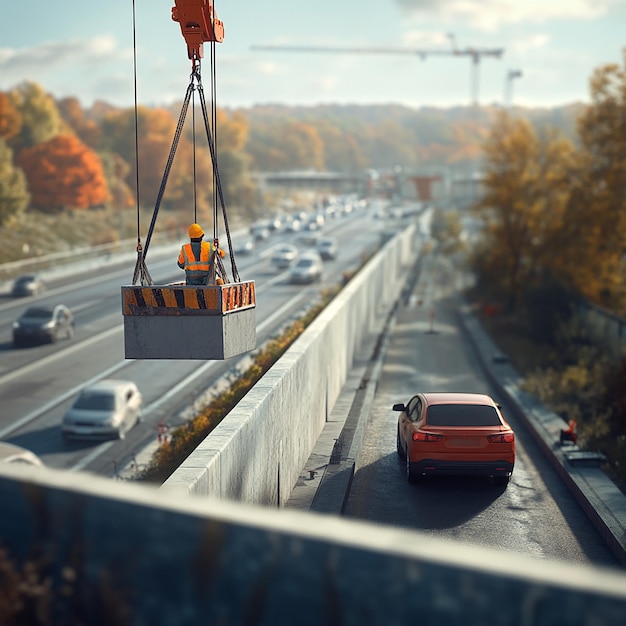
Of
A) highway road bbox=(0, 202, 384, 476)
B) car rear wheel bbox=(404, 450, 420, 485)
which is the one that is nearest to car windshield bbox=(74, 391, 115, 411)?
highway road bbox=(0, 202, 384, 476)

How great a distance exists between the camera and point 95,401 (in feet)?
88.8

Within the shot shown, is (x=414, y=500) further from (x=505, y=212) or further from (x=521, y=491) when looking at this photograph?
(x=505, y=212)

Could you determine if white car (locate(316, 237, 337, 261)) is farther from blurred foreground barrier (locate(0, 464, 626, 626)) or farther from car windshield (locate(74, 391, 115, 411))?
blurred foreground barrier (locate(0, 464, 626, 626))

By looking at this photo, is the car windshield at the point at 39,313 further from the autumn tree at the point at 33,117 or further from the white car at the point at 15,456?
the autumn tree at the point at 33,117

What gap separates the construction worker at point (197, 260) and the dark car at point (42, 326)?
2799 centimetres

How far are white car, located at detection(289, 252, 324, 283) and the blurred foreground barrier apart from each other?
59.8 metres

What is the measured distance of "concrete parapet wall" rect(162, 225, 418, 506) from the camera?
366 inches

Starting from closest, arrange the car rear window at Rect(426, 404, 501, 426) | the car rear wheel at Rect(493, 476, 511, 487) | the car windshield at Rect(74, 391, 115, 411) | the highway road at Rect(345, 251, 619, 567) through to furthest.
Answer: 1. the highway road at Rect(345, 251, 619, 567)
2. the car rear window at Rect(426, 404, 501, 426)
3. the car rear wheel at Rect(493, 476, 511, 487)
4. the car windshield at Rect(74, 391, 115, 411)

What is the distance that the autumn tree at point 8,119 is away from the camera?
10512 centimetres

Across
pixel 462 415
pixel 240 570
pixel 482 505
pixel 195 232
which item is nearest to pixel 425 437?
pixel 462 415

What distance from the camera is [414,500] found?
14.9 meters

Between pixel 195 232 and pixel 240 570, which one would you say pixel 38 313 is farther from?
pixel 240 570

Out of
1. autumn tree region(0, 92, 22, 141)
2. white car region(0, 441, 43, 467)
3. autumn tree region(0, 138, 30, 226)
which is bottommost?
white car region(0, 441, 43, 467)

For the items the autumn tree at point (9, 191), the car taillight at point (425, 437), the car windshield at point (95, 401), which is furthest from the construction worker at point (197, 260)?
the autumn tree at point (9, 191)
